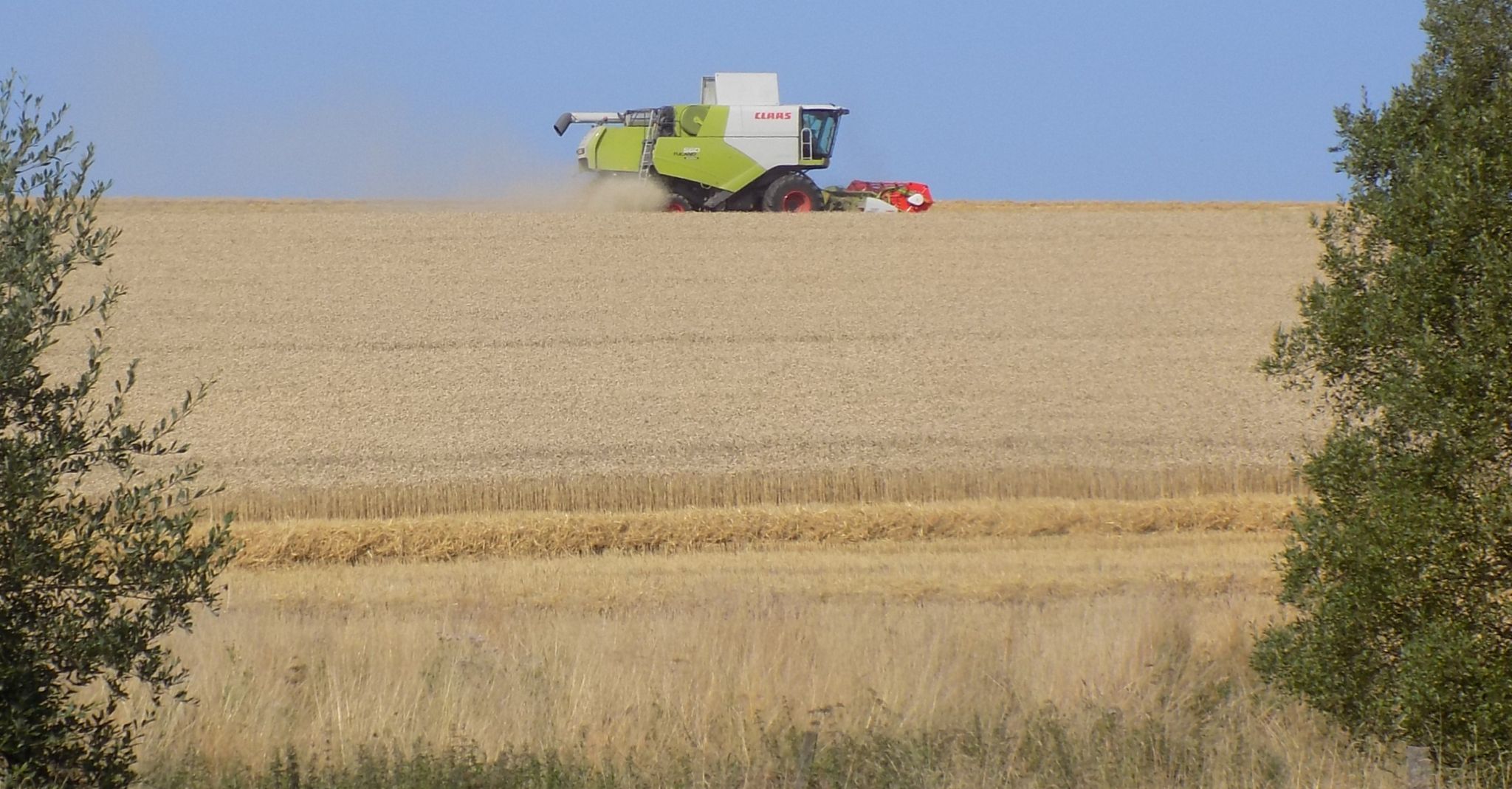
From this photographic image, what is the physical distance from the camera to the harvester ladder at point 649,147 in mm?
32594

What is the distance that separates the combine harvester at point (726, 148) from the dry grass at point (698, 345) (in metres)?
1.24

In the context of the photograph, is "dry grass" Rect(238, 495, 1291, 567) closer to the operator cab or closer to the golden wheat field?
the golden wheat field

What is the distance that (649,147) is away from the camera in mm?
32844

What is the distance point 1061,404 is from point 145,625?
1776cm

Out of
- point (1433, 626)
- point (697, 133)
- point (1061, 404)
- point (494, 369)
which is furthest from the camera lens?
point (697, 133)

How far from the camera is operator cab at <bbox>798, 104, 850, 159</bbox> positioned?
3256 cm

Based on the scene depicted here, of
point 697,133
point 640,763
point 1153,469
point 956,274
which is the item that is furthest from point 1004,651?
point 697,133

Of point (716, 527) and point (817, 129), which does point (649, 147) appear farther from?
point (716, 527)

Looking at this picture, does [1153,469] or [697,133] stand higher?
[697,133]

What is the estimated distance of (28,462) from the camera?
4922 millimetres

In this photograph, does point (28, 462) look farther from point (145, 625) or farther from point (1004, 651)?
point (1004, 651)

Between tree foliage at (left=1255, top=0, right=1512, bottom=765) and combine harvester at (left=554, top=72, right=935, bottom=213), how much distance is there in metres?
26.3

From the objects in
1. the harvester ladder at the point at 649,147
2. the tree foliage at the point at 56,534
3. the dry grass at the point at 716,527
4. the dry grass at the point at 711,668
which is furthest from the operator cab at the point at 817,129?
the tree foliage at the point at 56,534

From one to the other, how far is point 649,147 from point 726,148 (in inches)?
74.4
